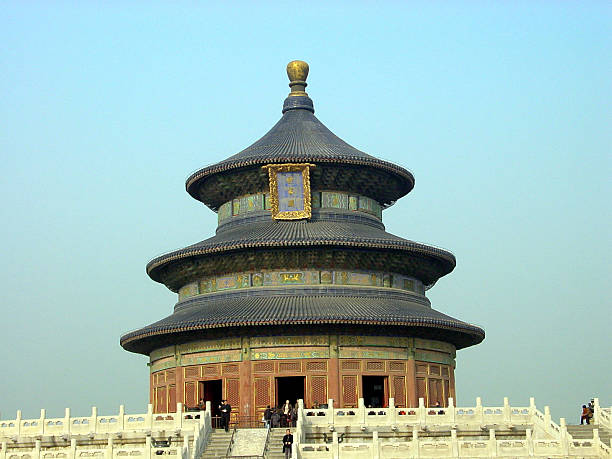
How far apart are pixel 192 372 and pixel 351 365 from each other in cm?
738

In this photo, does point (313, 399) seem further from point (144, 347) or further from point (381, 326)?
point (144, 347)

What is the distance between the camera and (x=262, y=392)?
4634 cm

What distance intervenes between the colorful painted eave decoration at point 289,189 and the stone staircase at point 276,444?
14525 mm

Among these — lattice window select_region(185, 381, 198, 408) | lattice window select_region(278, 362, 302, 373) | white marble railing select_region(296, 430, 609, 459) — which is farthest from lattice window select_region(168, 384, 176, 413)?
white marble railing select_region(296, 430, 609, 459)

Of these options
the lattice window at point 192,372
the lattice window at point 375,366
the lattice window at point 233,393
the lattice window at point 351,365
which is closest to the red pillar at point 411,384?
the lattice window at point 375,366

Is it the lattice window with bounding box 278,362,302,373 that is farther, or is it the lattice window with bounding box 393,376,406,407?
the lattice window with bounding box 393,376,406,407

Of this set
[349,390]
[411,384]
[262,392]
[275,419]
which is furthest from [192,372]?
[411,384]

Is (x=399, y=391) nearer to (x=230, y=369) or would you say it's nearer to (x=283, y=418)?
(x=230, y=369)

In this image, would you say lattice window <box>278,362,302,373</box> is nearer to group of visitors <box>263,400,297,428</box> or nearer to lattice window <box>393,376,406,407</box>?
lattice window <box>393,376,406,407</box>

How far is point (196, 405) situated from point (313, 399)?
5.24 metres

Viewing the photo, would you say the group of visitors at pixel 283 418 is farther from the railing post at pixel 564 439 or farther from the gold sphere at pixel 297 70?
the gold sphere at pixel 297 70

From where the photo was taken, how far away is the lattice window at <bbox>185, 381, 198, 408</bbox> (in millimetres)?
47938

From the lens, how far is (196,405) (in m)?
47.2

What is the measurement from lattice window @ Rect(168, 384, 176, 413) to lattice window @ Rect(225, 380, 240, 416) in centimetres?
352
